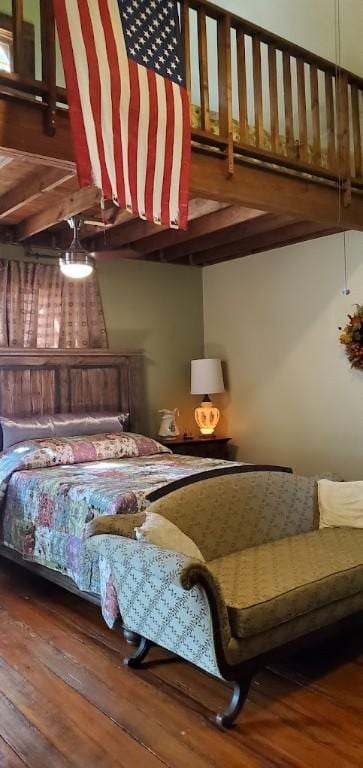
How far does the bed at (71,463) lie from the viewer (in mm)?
3299

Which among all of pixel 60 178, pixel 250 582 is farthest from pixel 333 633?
pixel 60 178

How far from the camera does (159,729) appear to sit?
2.22 metres

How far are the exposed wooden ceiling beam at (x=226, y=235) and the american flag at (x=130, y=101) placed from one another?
148 centimetres

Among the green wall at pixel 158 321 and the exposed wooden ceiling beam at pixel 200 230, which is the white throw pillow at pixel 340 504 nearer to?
the exposed wooden ceiling beam at pixel 200 230

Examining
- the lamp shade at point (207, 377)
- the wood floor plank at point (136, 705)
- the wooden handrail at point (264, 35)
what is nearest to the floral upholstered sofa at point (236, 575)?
the wood floor plank at point (136, 705)

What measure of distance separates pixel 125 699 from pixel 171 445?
2.95m

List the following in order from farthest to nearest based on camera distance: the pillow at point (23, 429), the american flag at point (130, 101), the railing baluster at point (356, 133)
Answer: the pillow at point (23, 429)
the railing baluster at point (356, 133)
the american flag at point (130, 101)

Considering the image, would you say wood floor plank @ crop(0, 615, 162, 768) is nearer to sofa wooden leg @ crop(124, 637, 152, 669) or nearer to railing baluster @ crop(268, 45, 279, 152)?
sofa wooden leg @ crop(124, 637, 152, 669)

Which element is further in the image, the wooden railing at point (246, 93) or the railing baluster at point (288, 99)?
the railing baluster at point (288, 99)

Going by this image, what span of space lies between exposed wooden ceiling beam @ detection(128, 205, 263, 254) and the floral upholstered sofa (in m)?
1.97

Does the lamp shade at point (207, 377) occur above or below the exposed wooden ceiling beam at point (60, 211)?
below

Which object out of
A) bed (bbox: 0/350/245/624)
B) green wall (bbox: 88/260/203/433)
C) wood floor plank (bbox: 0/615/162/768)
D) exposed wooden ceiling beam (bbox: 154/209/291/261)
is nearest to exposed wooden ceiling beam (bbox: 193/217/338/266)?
exposed wooden ceiling beam (bbox: 154/209/291/261)

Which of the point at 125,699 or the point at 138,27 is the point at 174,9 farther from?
the point at 125,699

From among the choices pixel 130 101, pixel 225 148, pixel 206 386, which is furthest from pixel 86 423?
pixel 130 101
